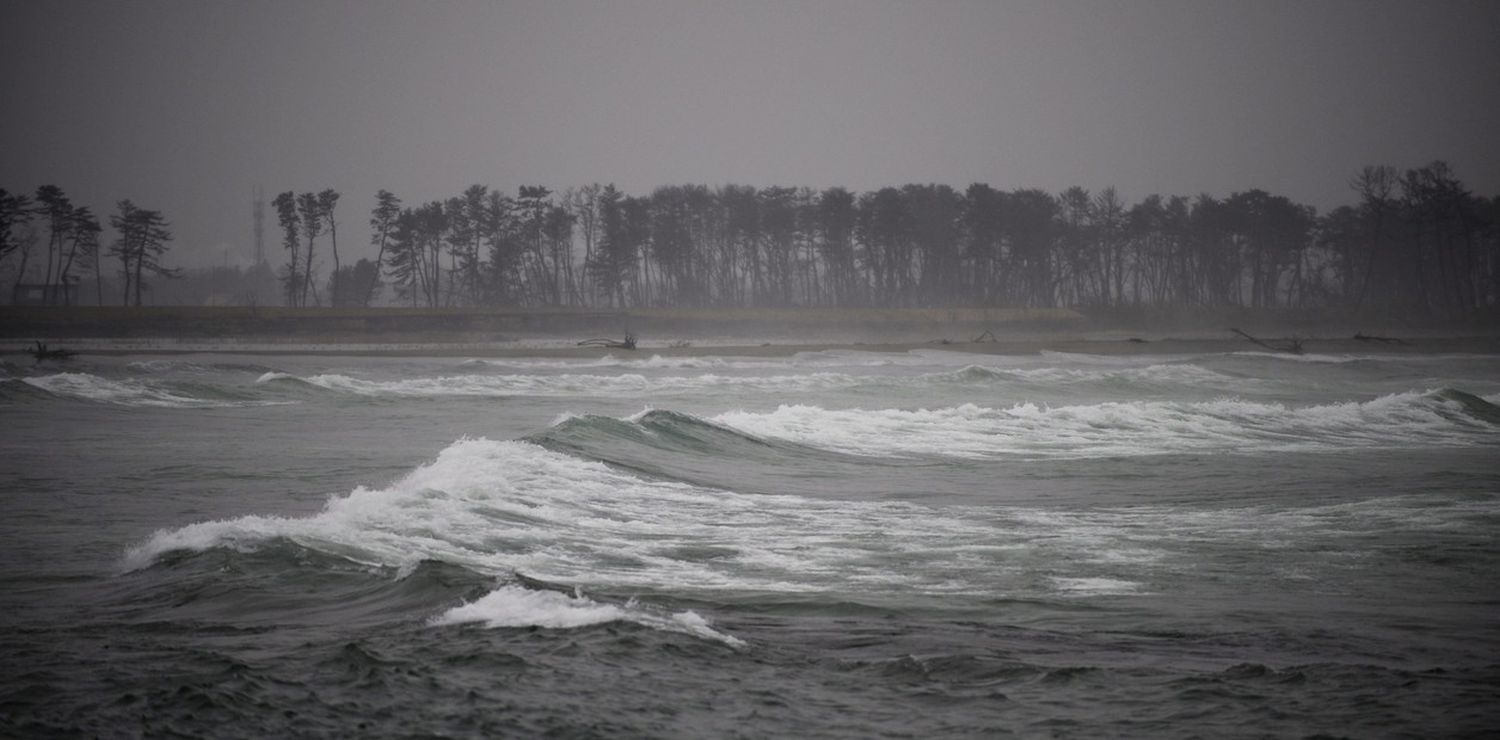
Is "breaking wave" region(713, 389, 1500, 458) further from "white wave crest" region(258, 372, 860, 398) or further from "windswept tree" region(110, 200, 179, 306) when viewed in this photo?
"windswept tree" region(110, 200, 179, 306)

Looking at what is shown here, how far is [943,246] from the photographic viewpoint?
97250mm

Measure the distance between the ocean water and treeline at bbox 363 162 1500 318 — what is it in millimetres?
73738

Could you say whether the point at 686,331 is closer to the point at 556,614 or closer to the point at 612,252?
the point at 612,252

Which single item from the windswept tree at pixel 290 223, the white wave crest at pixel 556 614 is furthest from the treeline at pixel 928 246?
the white wave crest at pixel 556 614

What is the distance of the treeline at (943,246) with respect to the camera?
87.6 metres

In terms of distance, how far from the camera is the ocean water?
423 cm

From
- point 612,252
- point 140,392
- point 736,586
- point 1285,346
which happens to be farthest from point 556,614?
point 612,252

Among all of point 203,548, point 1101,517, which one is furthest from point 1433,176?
point 203,548

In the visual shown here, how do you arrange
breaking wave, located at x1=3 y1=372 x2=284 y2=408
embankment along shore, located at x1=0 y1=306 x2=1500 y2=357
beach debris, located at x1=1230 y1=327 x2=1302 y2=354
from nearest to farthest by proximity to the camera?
1. breaking wave, located at x1=3 y1=372 x2=284 y2=408
2. beach debris, located at x1=1230 y1=327 x2=1302 y2=354
3. embankment along shore, located at x1=0 y1=306 x2=1500 y2=357

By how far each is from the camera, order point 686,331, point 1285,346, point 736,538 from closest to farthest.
→ 1. point 736,538
2. point 1285,346
3. point 686,331

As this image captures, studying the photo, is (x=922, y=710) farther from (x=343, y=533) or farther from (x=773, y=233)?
(x=773, y=233)

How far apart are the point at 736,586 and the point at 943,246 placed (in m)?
93.0

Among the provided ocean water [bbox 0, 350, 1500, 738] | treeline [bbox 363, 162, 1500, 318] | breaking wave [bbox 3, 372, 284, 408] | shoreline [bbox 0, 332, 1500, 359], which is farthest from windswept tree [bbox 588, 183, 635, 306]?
ocean water [bbox 0, 350, 1500, 738]

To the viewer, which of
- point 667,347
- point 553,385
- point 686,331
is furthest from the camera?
point 686,331
